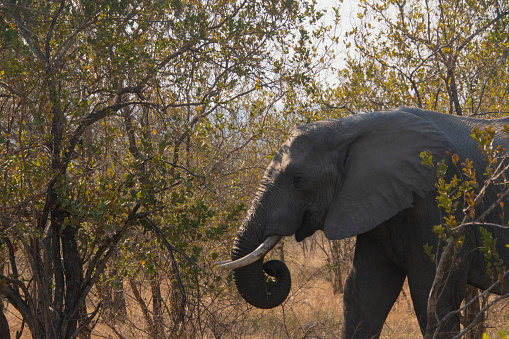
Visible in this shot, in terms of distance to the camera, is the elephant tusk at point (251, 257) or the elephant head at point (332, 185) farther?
the elephant head at point (332, 185)

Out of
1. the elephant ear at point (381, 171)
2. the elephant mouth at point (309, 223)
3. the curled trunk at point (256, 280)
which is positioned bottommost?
the curled trunk at point (256, 280)

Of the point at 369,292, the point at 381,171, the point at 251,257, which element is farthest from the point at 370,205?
the point at 251,257

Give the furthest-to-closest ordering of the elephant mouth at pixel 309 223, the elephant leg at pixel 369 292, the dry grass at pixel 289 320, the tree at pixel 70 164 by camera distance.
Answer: the dry grass at pixel 289 320, the elephant leg at pixel 369 292, the elephant mouth at pixel 309 223, the tree at pixel 70 164

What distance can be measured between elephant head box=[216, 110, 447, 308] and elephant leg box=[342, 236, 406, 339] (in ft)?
1.95

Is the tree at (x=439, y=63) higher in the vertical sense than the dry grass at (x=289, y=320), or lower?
higher

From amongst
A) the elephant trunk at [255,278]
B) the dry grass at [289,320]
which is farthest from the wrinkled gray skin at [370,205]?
the dry grass at [289,320]

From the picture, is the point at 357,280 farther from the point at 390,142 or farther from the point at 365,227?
the point at 390,142

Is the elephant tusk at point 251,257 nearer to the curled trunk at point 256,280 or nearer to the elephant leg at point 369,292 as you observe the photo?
the curled trunk at point 256,280

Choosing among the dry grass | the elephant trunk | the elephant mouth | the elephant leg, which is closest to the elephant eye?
the elephant mouth

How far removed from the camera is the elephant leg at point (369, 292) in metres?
→ 5.35

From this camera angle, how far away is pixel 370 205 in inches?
193

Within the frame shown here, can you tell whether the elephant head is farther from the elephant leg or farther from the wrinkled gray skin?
the elephant leg

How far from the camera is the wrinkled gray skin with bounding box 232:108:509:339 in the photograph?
4.88 meters

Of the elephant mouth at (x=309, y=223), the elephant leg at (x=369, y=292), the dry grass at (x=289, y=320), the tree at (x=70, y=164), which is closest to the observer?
the tree at (x=70, y=164)
